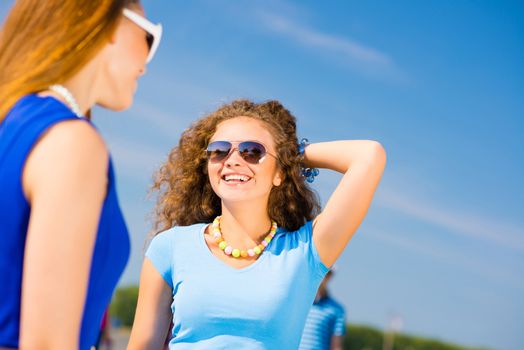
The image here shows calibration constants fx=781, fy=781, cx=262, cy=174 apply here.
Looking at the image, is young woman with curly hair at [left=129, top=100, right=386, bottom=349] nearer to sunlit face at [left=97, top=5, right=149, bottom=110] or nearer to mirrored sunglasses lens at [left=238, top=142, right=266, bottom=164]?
mirrored sunglasses lens at [left=238, top=142, right=266, bottom=164]

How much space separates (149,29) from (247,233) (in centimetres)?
224

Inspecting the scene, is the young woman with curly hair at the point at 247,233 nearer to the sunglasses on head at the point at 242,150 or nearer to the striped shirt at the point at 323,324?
the sunglasses on head at the point at 242,150

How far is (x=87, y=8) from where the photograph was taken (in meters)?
2.13

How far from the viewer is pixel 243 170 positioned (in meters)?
4.44

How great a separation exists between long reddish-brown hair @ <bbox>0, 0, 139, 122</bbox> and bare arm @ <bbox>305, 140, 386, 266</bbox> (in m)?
2.25

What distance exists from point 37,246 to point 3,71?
59cm

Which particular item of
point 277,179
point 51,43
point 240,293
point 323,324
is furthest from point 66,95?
point 323,324

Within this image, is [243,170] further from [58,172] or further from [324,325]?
[324,325]

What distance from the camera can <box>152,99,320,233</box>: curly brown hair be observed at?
4734mm

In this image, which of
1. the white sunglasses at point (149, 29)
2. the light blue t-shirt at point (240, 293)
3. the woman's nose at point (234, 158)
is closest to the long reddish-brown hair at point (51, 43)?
the white sunglasses at point (149, 29)

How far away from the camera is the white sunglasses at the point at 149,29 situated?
2.32 metres

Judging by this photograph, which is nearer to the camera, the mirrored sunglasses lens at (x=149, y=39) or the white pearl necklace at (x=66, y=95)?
the white pearl necklace at (x=66, y=95)

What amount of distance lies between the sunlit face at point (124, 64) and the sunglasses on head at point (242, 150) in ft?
6.76

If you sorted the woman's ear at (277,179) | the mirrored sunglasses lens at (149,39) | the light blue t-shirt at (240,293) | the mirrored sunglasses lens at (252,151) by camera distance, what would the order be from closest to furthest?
the mirrored sunglasses lens at (149,39)
the light blue t-shirt at (240,293)
the mirrored sunglasses lens at (252,151)
the woman's ear at (277,179)
